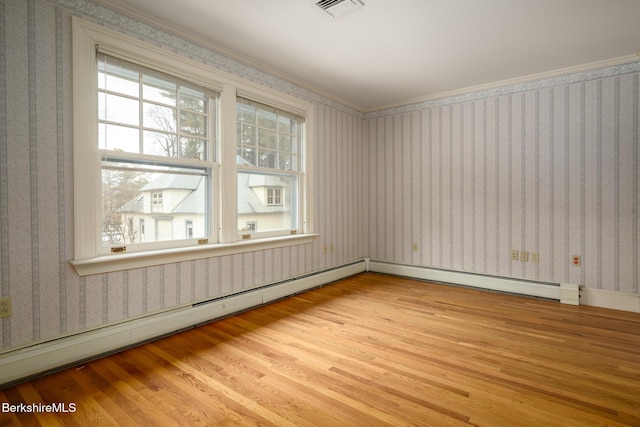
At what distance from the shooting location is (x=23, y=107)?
2053 mm

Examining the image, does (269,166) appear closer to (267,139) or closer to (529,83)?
(267,139)

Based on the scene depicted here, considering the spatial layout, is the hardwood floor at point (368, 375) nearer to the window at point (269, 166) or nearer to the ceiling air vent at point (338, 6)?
the window at point (269, 166)

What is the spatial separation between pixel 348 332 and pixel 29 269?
2.35m

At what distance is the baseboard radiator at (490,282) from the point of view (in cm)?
366

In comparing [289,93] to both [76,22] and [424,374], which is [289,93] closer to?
[76,22]

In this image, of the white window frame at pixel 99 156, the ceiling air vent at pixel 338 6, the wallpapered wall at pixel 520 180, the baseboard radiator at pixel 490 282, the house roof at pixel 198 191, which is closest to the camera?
the white window frame at pixel 99 156

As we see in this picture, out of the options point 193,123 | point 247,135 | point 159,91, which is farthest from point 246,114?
point 159,91

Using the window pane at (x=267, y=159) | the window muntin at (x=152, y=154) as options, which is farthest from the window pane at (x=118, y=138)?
the window pane at (x=267, y=159)

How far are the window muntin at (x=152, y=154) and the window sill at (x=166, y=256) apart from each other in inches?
5.2

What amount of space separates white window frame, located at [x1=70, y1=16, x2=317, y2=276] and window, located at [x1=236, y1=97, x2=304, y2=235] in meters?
0.16

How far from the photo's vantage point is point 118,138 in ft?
8.28

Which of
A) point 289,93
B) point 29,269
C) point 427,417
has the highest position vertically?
point 289,93

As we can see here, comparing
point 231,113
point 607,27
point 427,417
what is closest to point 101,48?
point 231,113

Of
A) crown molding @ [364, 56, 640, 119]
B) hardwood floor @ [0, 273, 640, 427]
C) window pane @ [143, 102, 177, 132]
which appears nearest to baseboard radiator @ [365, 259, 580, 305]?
hardwood floor @ [0, 273, 640, 427]
